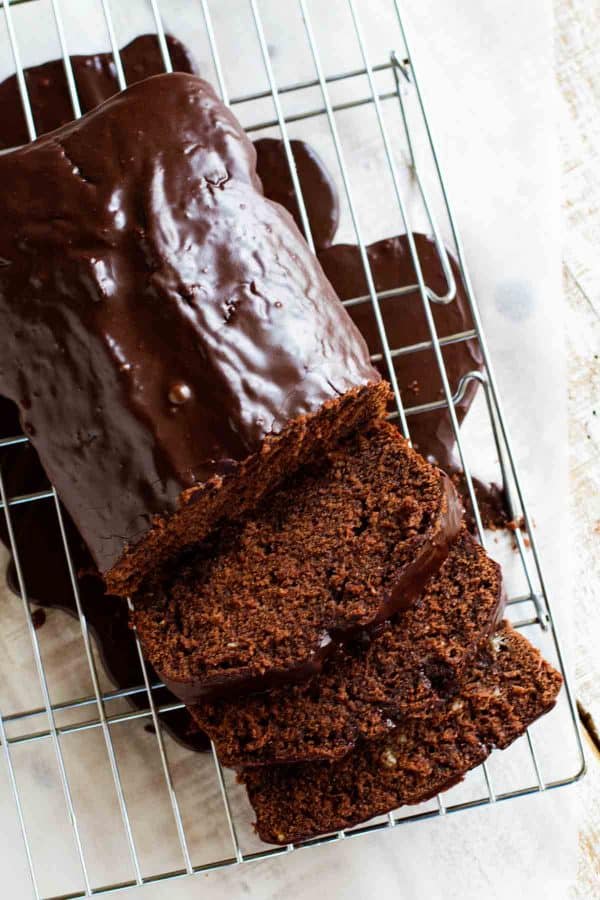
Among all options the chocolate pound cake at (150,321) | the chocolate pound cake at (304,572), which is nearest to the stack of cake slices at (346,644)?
the chocolate pound cake at (304,572)

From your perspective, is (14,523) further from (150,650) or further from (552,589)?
(552,589)

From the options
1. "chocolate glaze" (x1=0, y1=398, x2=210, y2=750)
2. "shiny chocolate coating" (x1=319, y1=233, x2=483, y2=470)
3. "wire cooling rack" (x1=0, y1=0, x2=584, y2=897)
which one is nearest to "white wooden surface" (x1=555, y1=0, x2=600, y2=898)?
"wire cooling rack" (x1=0, y1=0, x2=584, y2=897)

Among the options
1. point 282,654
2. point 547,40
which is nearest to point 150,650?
point 282,654

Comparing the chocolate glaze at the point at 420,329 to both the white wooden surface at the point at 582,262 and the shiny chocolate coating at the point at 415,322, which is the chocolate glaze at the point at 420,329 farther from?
the white wooden surface at the point at 582,262

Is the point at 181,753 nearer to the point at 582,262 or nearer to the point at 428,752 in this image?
the point at 428,752

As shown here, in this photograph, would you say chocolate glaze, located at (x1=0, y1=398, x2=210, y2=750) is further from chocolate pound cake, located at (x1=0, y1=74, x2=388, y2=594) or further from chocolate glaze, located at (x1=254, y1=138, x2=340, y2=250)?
chocolate glaze, located at (x1=254, y1=138, x2=340, y2=250)

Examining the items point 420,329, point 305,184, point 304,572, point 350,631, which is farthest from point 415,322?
point 350,631
